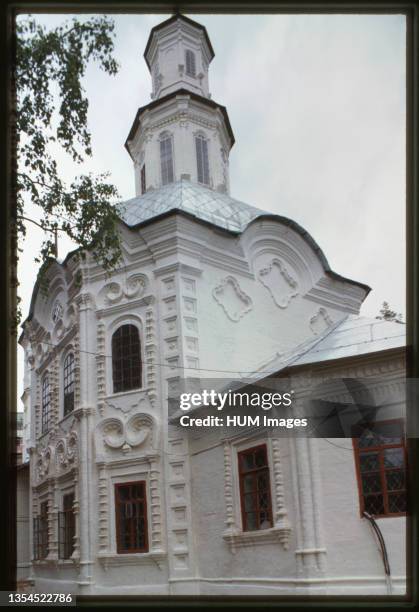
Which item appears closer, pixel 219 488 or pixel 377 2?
pixel 377 2

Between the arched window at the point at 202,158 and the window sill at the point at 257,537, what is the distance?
8585 millimetres

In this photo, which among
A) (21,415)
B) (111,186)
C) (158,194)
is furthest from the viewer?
(21,415)

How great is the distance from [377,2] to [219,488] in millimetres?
7217

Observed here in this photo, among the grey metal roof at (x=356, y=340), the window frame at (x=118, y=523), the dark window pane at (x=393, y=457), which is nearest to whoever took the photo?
the dark window pane at (x=393, y=457)

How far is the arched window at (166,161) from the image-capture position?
58.0ft

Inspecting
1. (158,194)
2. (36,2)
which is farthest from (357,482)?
(158,194)

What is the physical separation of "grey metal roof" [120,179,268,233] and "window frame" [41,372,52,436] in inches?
139

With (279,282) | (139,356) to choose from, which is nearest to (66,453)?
(139,356)

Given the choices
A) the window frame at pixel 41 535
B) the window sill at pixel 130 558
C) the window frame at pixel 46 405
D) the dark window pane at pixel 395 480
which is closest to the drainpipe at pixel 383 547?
the dark window pane at pixel 395 480

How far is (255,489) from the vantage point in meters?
11.3

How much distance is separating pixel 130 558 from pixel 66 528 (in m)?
1.85

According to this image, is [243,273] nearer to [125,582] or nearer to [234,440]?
[234,440]

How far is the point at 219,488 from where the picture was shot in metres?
12.0

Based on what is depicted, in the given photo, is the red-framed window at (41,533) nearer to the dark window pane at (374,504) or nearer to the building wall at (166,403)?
the building wall at (166,403)
